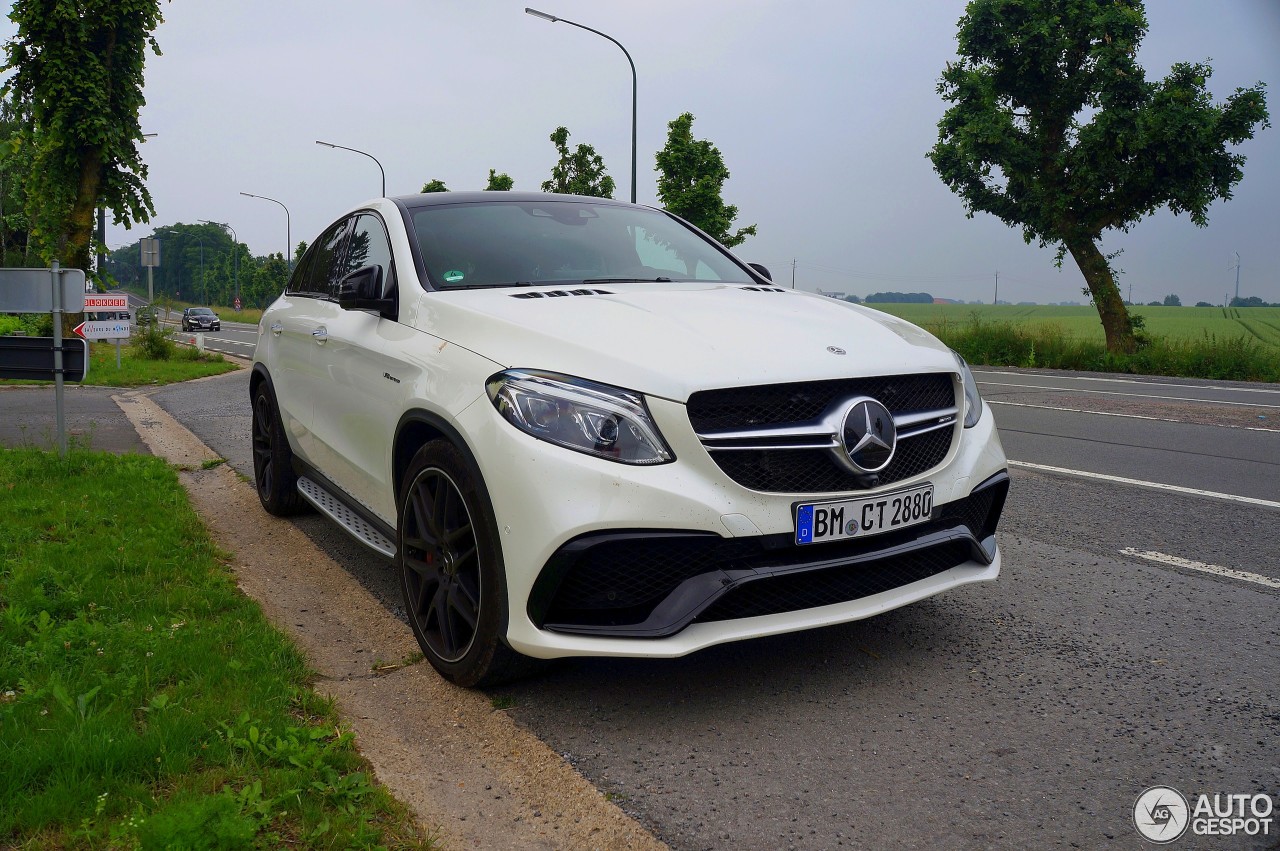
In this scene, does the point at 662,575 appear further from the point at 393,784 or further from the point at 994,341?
the point at 994,341

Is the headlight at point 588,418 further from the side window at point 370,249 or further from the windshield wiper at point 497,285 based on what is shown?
Result: the side window at point 370,249

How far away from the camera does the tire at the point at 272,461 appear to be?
5688 mm

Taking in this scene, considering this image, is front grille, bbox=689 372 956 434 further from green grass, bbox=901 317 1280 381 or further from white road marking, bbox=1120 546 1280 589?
green grass, bbox=901 317 1280 381

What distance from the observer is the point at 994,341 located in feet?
79.3

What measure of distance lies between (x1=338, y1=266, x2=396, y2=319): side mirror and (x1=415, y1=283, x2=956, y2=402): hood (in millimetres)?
282

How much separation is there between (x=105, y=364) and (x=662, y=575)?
62.3 ft

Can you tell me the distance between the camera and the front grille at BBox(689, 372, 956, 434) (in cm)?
297

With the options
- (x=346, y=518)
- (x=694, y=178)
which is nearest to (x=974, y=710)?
(x=346, y=518)

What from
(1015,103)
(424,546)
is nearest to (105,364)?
(424,546)

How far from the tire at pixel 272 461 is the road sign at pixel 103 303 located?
11269 mm

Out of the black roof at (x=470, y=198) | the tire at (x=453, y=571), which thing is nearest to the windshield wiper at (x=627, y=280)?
the black roof at (x=470, y=198)

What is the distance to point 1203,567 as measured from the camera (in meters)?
4.75

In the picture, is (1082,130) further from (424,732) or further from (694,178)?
(424,732)

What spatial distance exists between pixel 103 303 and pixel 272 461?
12.1 m
